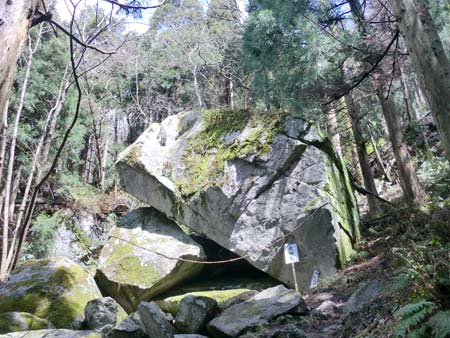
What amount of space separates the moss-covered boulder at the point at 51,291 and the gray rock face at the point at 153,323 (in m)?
1.56

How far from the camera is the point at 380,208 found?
29.1 feet

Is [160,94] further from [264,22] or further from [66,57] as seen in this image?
[264,22]

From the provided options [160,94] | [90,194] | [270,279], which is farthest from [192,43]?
[270,279]

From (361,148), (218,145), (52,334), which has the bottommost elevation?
(52,334)

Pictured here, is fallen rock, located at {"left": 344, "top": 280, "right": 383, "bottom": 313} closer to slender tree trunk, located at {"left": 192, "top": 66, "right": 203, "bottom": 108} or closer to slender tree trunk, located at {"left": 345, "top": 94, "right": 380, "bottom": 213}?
slender tree trunk, located at {"left": 345, "top": 94, "right": 380, "bottom": 213}

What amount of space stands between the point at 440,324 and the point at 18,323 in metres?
4.45

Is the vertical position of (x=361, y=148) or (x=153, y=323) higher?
(x=361, y=148)

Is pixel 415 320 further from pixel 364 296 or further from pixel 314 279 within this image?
pixel 314 279

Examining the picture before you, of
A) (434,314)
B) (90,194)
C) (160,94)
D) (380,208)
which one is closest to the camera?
(434,314)

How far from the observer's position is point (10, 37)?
67.2 inches

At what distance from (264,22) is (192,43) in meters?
9.18

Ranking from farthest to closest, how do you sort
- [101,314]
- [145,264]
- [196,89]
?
[196,89]
[145,264]
[101,314]

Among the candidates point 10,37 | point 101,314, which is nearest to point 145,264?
point 101,314

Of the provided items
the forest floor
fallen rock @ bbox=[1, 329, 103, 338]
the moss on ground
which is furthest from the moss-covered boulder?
the forest floor
